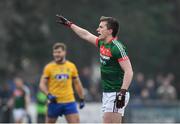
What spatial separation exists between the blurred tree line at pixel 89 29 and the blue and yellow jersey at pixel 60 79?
23.4 m

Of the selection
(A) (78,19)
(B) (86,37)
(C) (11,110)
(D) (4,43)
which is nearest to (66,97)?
(B) (86,37)

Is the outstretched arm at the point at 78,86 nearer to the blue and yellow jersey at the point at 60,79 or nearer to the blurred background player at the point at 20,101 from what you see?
the blue and yellow jersey at the point at 60,79

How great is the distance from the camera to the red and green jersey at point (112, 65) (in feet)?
43.2

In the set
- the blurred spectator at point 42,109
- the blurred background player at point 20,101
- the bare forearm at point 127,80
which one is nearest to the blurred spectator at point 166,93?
the blurred spectator at point 42,109

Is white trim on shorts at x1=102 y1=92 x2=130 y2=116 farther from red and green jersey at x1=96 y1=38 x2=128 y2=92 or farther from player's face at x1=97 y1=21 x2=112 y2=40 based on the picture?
player's face at x1=97 y1=21 x2=112 y2=40

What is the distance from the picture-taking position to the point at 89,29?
4156cm

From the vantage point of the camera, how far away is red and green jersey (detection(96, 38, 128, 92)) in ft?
43.2

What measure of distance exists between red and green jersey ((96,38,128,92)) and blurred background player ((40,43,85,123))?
143 inches

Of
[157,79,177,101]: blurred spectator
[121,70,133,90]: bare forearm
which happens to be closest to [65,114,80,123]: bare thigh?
[121,70,133,90]: bare forearm

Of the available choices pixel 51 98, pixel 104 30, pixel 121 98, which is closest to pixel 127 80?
pixel 121 98

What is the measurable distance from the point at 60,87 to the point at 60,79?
6.7 inches

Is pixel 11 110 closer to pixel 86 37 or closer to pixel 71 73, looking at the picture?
pixel 71 73

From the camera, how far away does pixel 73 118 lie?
17.1 metres

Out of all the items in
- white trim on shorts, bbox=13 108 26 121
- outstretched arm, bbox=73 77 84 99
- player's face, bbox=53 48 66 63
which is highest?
player's face, bbox=53 48 66 63
